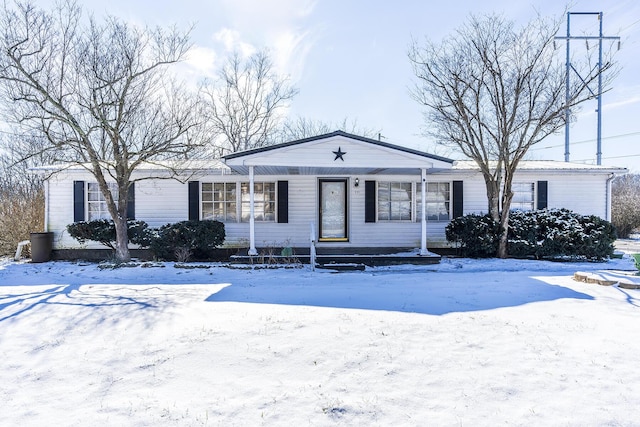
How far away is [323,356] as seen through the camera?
3.67 m

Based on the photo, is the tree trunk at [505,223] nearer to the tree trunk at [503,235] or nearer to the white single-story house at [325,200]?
the tree trunk at [503,235]

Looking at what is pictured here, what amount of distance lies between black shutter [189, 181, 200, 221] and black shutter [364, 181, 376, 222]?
17.0 feet

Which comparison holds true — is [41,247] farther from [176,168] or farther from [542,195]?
[542,195]

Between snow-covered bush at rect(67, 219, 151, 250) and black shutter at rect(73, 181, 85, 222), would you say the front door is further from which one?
black shutter at rect(73, 181, 85, 222)

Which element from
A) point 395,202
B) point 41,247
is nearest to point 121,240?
point 41,247

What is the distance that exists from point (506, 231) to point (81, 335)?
412 inches

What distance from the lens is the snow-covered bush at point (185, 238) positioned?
10.3 metres

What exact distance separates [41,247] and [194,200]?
452 cm

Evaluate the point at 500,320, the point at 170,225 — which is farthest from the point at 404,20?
the point at 500,320

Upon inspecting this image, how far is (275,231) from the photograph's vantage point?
1151cm

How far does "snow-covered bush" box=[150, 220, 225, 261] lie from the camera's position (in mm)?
10289

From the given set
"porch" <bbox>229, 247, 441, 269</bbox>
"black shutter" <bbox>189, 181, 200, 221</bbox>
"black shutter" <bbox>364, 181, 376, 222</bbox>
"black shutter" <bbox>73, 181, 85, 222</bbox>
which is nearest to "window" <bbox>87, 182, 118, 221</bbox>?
"black shutter" <bbox>73, 181, 85, 222</bbox>

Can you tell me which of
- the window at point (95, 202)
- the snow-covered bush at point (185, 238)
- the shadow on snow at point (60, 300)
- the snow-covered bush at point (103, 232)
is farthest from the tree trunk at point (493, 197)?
the window at point (95, 202)

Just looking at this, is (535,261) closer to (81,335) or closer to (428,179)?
(428,179)
